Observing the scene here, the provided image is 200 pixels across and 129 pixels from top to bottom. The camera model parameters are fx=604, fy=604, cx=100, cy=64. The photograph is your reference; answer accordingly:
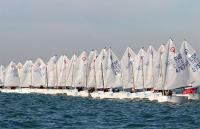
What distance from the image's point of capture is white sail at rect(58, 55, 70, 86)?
17275 centimetres

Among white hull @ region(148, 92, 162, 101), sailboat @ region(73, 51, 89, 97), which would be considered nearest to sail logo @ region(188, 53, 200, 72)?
white hull @ region(148, 92, 162, 101)

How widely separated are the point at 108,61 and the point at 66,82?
117 ft

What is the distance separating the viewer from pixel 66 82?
551 ft

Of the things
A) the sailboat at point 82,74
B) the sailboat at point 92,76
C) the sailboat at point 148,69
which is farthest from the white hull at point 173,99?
the sailboat at point 82,74

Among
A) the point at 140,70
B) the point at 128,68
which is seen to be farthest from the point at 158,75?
the point at 128,68

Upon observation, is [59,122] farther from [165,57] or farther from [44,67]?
[44,67]

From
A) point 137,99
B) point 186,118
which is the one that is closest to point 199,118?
point 186,118

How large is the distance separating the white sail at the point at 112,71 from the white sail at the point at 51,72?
1929 inches

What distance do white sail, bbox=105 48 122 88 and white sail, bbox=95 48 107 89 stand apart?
197 centimetres

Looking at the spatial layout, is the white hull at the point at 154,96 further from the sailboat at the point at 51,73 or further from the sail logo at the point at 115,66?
the sailboat at the point at 51,73

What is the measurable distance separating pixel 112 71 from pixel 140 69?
7.01 metres

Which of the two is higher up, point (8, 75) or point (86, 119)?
point (8, 75)

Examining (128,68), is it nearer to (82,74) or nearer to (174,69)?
(82,74)

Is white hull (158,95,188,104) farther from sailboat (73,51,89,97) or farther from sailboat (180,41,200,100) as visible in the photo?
sailboat (73,51,89,97)
